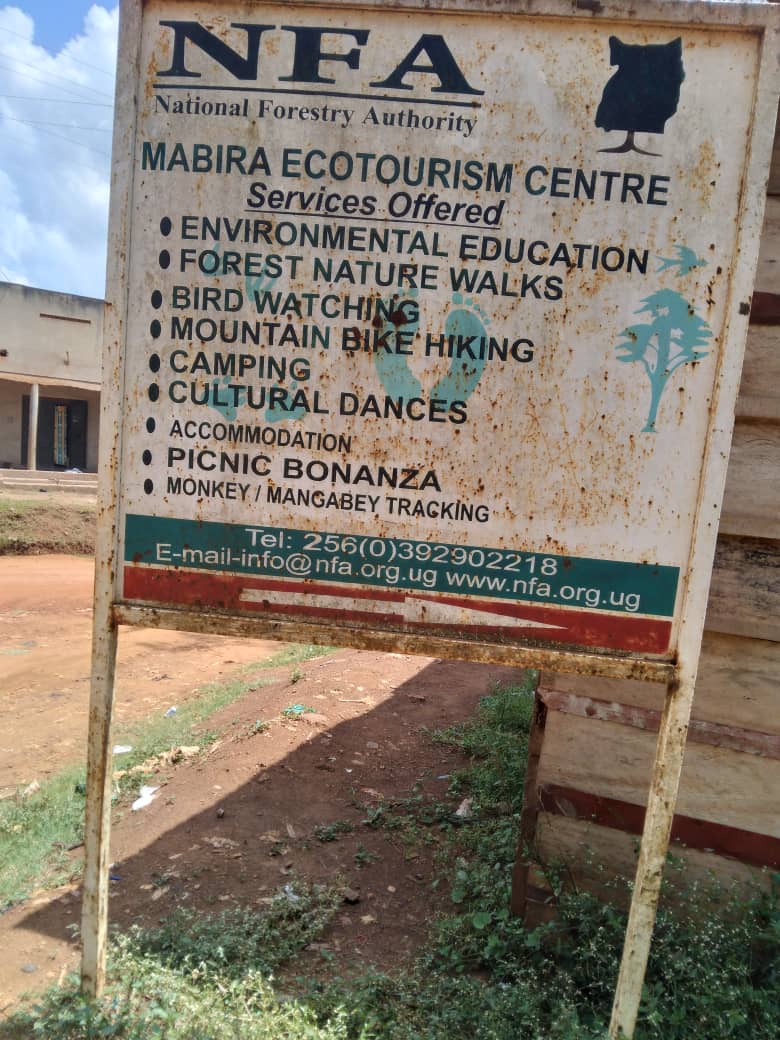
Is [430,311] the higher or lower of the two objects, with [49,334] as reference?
lower

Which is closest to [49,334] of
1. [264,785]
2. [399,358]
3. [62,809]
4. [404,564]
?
[62,809]

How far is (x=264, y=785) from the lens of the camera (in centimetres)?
406

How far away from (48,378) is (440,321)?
21279mm

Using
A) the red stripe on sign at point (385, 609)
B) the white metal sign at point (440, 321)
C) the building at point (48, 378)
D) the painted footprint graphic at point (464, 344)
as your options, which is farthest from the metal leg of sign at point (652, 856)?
the building at point (48, 378)

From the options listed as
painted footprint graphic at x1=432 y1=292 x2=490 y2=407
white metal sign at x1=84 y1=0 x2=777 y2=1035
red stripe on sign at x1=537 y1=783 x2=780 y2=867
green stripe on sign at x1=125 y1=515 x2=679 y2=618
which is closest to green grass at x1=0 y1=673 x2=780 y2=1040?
red stripe on sign at x1=537 y1=783 x2=780 y2=867

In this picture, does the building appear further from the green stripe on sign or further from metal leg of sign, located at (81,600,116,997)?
the green stripe on sign

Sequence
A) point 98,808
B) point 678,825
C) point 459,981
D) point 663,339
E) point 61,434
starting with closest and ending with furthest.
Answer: point 663,339, point 98,808, point 459,981, point 678,825, point 61,434

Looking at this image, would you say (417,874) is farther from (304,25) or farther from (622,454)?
(304,25)

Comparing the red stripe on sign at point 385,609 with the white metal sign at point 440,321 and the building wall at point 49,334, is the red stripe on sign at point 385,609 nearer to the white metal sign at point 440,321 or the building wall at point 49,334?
the white metal sign at point 440,321

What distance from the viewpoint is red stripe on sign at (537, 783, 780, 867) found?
8.19 feet

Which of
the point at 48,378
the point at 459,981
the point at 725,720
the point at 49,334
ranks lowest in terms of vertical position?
the point at 459,981

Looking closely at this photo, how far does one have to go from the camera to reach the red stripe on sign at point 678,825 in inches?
98.3

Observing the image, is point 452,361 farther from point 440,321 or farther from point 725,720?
point 725,720

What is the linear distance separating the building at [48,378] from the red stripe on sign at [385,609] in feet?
63.1
